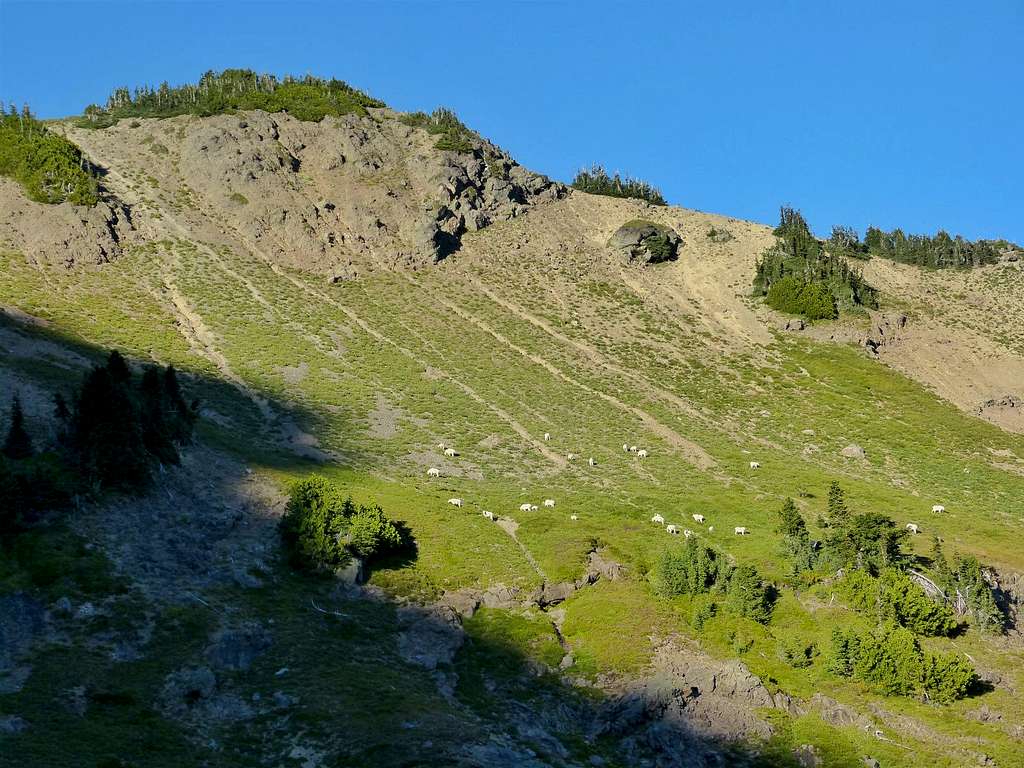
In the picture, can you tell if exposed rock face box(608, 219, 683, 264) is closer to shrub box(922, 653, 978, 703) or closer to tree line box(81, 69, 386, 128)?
tree line box(81, 69, 386, 128)

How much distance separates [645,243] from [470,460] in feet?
210

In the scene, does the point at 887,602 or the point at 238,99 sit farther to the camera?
the point at 238,99

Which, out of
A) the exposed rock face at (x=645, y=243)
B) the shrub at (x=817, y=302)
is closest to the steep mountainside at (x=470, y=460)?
the exposed rock face at (x=645, y=243)

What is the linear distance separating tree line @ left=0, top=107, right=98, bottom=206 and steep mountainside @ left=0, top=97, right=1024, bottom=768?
2.51 meters

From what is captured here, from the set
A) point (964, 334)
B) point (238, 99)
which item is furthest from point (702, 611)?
point (238, 99)

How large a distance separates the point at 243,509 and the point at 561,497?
21.6 metres

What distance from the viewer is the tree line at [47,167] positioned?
307 ft

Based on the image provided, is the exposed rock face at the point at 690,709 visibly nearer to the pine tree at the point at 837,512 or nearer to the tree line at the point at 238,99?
the pine tree at the point at 837,512

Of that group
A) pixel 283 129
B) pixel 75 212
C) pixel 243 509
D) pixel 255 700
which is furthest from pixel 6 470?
pixel 283 129

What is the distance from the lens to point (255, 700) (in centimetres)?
2852

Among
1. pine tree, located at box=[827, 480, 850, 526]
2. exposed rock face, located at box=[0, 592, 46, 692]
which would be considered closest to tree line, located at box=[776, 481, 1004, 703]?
pine tree, located at box=[827, 480, 850, 526]

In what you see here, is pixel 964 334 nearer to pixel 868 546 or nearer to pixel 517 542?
pixel 868 546

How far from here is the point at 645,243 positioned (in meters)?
117

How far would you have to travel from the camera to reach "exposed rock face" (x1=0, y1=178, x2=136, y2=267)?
87062mm
